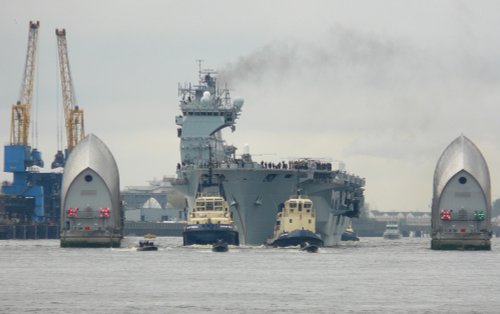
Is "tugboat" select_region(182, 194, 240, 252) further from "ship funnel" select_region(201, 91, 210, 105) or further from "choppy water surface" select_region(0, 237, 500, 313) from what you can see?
"ship funnel" select_region(201, 91, 210, 105)

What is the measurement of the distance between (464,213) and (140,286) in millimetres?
72452

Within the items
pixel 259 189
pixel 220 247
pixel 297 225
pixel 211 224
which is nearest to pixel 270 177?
pixel 259 189

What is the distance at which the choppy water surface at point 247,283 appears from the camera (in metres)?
85.0

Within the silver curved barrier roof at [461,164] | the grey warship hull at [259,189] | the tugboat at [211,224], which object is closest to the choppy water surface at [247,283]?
the tugboat at [211,224]

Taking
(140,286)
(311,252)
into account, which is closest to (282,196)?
(311,252)

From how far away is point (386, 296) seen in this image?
92000 mm

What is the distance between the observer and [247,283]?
102875 millimetres

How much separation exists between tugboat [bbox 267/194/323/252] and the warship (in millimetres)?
6423

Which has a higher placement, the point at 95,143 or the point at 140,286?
the point at 95,143

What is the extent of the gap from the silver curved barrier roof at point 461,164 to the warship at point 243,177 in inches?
470

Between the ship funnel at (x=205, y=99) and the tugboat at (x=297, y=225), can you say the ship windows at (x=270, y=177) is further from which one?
the ship funnel at (x=205, y=99)

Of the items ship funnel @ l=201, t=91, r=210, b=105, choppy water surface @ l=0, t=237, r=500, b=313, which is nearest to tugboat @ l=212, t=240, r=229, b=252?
choppy water surface @ l=0, t=237, r=500, b=313

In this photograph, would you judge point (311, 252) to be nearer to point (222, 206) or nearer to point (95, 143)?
point (222, 206)

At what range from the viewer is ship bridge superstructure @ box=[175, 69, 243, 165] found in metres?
188
